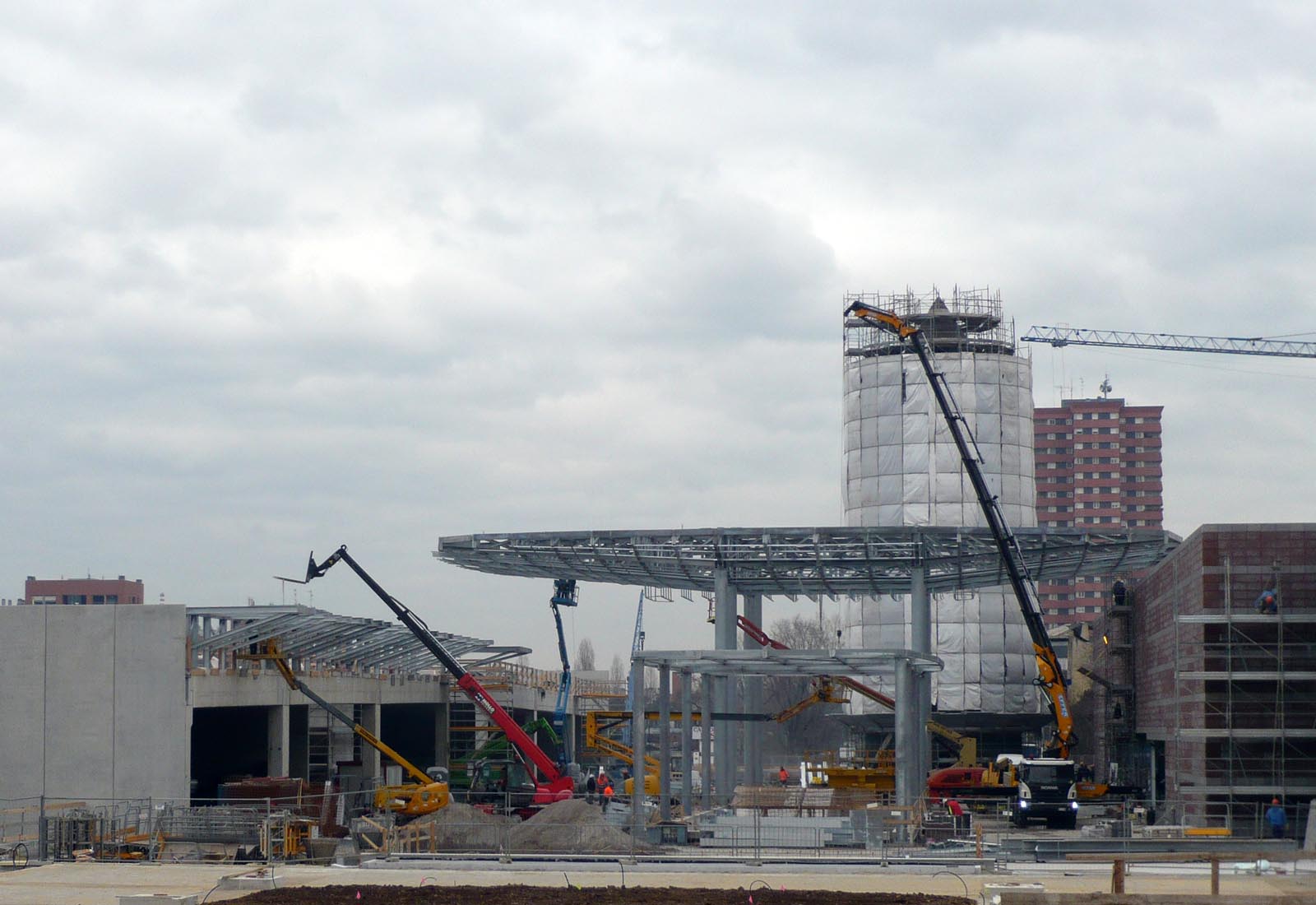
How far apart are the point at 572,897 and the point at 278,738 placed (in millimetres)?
33626

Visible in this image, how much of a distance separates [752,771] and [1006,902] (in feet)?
170

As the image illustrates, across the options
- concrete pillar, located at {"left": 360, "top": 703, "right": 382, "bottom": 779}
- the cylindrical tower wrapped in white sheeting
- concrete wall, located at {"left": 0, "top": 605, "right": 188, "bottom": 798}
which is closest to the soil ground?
concrete wall, located at {"left": 0, "top": 605, "right": 188, "bottom": 798}

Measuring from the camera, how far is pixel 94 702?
49438 mm

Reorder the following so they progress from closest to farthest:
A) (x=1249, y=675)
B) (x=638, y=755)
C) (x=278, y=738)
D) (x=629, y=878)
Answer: (x=629, y=878) < (x=1249, y=675) < (x=638, y=755) < (x=278, y=738)

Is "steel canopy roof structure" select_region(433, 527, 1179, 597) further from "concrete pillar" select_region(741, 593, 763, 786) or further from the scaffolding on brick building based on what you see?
the scaffolding on brick building

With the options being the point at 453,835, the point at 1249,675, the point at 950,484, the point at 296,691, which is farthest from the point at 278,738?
the point at 950,484

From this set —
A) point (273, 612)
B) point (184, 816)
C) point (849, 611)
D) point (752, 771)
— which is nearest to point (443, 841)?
point (184, 816)

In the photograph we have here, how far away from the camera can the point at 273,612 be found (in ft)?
169

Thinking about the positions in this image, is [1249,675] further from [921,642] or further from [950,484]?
[950,484]

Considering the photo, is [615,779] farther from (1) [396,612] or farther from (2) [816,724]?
(2) [816,724]

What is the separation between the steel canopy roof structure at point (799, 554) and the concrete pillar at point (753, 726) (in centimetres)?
575

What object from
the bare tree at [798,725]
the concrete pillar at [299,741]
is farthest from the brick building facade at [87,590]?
the concrete pillar at [299,741]

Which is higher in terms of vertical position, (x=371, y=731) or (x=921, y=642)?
(x=921, y=642)

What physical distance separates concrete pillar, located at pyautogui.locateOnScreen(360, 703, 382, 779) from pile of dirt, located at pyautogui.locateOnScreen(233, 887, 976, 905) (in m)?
41.3
